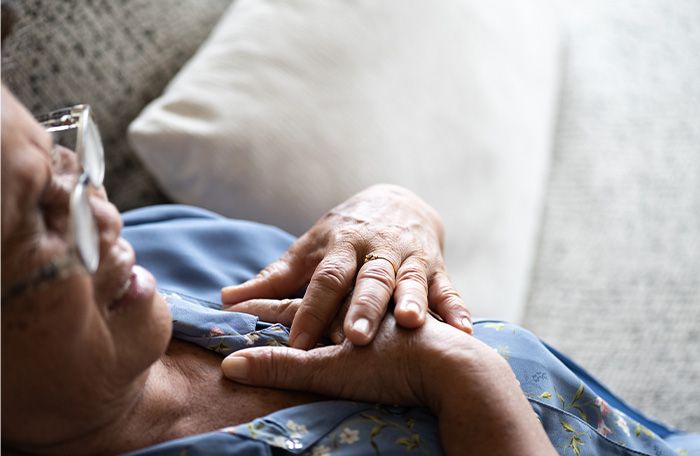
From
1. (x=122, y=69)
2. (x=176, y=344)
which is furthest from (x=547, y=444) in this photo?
(x=122, y=69)

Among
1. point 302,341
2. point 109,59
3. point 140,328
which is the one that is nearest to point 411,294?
point 302,341

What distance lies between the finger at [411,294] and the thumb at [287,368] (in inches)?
3.7

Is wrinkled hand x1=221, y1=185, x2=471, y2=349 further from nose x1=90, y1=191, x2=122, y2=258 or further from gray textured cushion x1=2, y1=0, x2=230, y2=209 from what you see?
gray textured cushion x1=2, y1=0, x2=230, y2=209

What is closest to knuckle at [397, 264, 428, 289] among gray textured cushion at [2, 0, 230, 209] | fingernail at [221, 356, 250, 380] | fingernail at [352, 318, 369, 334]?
fingernail at [352, 318, 369, 334]

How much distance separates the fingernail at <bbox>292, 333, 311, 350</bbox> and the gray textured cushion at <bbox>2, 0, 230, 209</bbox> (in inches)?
27.8

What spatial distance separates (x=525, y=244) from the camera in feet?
5.39

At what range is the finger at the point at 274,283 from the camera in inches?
43.4

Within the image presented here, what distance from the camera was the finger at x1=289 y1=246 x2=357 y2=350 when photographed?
984 mm

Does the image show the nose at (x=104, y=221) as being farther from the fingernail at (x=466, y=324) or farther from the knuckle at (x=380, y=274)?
the fingernail at (x=466, y=324)

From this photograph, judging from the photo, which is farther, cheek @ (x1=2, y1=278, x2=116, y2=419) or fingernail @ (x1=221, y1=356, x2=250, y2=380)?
fingernail @ (x1=221, y1=356, x2=250, y2=380)

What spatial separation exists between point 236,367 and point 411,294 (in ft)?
0.79

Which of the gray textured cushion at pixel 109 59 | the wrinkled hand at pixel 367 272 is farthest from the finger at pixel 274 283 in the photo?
the gray textured cushion at pixel 109 59

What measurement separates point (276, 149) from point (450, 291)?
51 centimetres

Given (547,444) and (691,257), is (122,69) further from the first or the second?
(691,257)
